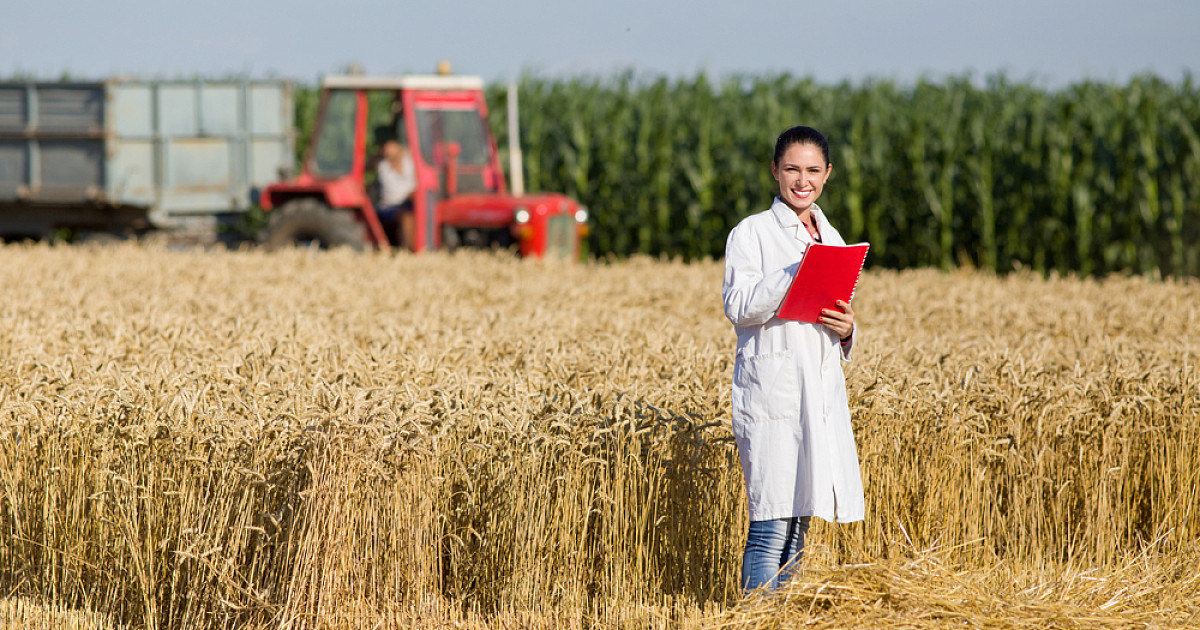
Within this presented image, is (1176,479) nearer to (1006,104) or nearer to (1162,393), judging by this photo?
(1162,393)

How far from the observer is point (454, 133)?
1164 cm

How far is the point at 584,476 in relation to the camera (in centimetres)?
407

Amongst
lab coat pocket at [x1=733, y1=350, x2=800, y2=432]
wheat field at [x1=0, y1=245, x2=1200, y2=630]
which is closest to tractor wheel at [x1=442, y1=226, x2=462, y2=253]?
wheat field at [x1=0, y1=245, x2=1200, y2=630]

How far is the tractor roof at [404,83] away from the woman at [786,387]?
26.3ft

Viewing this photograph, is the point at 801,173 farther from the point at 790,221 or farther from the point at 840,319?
the point at 840,319

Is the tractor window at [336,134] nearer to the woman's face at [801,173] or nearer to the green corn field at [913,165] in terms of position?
the green corn field at [913,165]

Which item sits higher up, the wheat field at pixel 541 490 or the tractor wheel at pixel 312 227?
the tractor wheel at pixel 312 227

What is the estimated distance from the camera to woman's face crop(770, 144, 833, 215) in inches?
135

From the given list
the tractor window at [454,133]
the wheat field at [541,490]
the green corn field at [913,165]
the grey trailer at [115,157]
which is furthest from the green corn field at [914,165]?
the wheat field at [541,490]

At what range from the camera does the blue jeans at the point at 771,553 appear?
344 centimetres

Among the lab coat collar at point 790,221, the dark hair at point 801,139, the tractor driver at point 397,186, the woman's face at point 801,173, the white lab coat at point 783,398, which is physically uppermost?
the tractor driver at point 397,186

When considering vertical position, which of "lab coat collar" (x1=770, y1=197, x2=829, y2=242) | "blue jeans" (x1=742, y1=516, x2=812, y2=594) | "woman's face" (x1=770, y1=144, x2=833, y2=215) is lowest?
"blue jeans" (x1=742, y1=516, x2=812, y2=594)

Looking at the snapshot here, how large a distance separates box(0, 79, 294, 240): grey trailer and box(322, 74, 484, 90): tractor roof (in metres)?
2.96

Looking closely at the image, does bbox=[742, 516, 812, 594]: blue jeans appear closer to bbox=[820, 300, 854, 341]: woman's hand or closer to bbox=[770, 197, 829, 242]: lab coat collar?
bbox=[820, 300, 854, 341]: woman's hand
